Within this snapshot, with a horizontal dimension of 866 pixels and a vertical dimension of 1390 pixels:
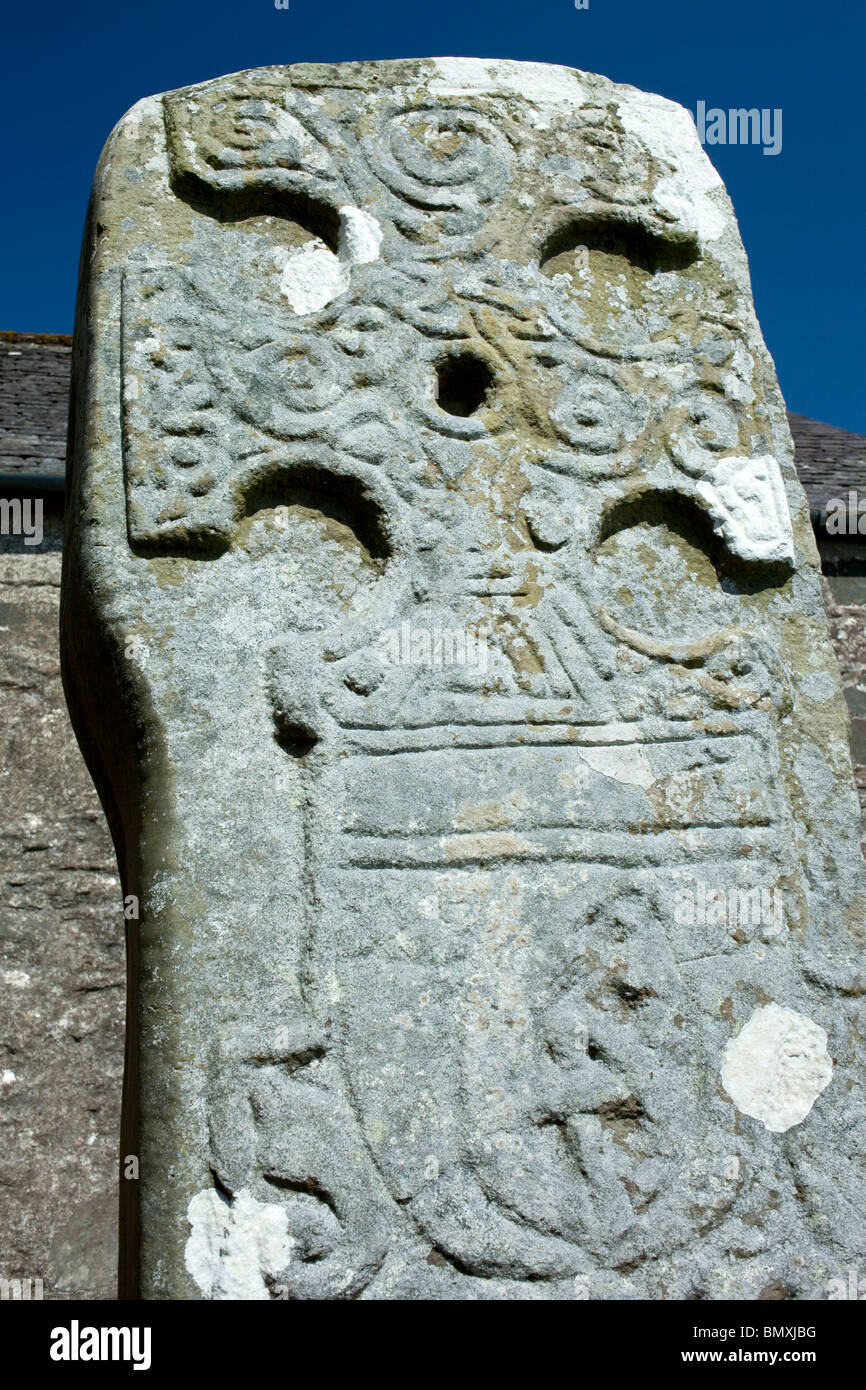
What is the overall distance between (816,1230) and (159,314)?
5.58ft

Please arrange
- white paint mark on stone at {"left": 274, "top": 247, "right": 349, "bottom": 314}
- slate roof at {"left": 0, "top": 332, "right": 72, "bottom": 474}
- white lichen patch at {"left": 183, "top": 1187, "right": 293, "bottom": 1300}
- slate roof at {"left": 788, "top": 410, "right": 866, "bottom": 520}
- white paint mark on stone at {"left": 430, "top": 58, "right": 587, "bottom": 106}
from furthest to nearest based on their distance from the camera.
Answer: slate roof at {"left": 788, "top": 410, "right": 866, "bottom": 520} → slate roof at {"left": 0, "top": 332, "right": 72, "bottom": 474} → white paint mark on stone at {"left": 430, "top": 58, "right": 587, "bottom": 106} → white paint mark on stone at {"left": 274, "top": 247, "right": 349, "bottom": 314} → white lichen patch at {"left": 183, "top": 1187, "right": 293, "bottom": 1300}

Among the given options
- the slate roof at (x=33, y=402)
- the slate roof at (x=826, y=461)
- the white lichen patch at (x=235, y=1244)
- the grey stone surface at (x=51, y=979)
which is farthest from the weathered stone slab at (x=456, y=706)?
the slate roof at (x=826, y=461)

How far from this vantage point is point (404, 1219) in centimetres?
147

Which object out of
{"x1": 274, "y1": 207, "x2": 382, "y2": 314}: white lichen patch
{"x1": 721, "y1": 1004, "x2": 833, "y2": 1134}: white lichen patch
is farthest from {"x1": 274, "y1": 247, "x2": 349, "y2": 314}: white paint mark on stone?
{"x1": 721, "y1": 1004, "x2": 833, "y2": 1134}: white lichen patch

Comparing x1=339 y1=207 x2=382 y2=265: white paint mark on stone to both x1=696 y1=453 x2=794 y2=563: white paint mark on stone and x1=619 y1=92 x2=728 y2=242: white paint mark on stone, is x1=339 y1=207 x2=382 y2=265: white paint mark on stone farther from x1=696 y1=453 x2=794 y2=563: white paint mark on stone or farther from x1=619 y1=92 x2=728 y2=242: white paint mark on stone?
x1=696 y1=453 x2=794 y2=563: white paint mark on stone

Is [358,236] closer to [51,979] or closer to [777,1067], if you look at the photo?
[777,1067]

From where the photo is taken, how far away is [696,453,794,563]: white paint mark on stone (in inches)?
75.4

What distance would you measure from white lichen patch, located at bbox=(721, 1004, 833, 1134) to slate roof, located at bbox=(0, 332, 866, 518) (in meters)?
5.27

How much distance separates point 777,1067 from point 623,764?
1.62 feet

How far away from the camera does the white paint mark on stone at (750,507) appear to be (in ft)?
6.29

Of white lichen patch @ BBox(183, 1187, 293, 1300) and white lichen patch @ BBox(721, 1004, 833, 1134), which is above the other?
white lichen patch @ BBox(721, 1004, 833, 1134)

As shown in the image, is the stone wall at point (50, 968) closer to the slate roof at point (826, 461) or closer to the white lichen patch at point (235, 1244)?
the white lichen patch at point (235, 1244)

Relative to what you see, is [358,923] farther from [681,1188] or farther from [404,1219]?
[681,1188]

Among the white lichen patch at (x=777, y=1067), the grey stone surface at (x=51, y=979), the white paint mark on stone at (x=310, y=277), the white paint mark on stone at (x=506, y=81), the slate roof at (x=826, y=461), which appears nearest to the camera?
the white lichen patch at (x=777, y=1067)
